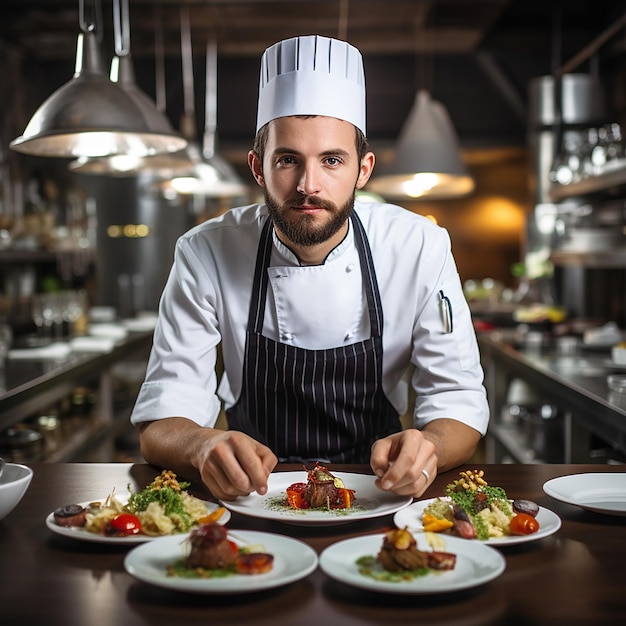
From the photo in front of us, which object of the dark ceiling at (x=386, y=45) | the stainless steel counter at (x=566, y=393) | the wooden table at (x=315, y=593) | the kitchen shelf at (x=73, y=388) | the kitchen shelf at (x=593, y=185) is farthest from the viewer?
the dark ceiling at (x=386, y=45)

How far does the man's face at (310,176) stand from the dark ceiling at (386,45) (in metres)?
2.96

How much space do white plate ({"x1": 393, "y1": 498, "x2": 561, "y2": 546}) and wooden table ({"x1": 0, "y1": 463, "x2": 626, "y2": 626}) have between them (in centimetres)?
2

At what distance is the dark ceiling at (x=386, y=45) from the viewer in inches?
248

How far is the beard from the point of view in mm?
1854

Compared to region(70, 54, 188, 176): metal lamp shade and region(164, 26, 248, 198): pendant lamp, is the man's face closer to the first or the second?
region(70, 54, 188, 176): metal lamp shade

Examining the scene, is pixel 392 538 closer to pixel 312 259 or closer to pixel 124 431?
pixel 312 259

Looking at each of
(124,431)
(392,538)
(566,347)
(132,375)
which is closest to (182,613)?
(392,538)

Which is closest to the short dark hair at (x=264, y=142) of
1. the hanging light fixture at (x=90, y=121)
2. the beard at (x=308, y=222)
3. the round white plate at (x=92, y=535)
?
the beard at (x=308, y=222)

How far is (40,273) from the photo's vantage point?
7.12m

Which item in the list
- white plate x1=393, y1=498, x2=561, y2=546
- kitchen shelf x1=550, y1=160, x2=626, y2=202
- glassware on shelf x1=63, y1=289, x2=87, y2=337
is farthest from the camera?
glassware on shelf x1=63, y1=289, x2=87, y2=337

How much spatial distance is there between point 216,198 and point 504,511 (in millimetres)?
7956

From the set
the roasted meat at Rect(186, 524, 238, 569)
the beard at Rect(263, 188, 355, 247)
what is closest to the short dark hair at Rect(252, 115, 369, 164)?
the beard at Rect(263, 188, 355, 247)

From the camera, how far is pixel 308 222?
1869 mm

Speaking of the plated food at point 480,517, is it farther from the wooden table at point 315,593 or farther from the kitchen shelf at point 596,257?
the kitchen shelf at point 596,257
